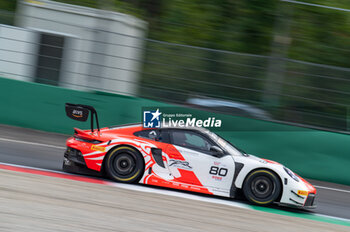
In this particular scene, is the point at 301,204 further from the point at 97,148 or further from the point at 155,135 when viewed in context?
the point at 97,148

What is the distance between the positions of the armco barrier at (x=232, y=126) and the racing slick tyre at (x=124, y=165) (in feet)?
13.5

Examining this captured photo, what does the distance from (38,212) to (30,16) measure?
8308 millimetres

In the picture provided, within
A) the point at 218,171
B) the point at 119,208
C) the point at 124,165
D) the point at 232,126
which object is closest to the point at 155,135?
the point at 124,165

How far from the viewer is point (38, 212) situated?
5.34m

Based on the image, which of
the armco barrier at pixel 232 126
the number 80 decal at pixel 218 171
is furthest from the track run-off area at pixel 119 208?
the armco barrier at pixel 232 126

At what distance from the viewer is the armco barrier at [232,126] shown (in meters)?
10.8

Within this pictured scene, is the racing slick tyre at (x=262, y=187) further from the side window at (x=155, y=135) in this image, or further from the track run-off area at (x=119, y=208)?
the side window at (x=155, y=135)

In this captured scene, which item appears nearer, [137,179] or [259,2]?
[137,179]

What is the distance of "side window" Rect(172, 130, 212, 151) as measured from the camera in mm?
7605

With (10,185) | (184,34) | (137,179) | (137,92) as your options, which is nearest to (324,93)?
(137,92)

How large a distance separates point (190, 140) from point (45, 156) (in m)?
3.30

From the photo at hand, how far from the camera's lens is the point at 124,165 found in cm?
764

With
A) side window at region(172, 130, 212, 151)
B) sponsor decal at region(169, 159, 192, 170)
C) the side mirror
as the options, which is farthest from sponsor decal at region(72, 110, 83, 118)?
the side mirror

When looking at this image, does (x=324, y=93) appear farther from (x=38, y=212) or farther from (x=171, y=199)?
(x=38, y=212)
